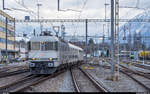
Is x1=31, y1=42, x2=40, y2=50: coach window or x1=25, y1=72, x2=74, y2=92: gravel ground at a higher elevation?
x1=31, y1=42, x2=40, y2=50: coach window

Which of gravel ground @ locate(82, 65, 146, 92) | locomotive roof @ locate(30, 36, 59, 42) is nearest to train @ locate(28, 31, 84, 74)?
locomotive roof @ locate(30, 36, 59, 42)

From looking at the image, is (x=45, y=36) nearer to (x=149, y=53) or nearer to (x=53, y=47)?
(x=53, y=47)

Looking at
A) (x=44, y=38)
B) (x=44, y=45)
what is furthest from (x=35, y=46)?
(x=44, y=38)

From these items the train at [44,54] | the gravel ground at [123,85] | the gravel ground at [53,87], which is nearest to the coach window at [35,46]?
the train at [44,54]

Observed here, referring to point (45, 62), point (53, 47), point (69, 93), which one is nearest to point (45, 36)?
point (53, 47)

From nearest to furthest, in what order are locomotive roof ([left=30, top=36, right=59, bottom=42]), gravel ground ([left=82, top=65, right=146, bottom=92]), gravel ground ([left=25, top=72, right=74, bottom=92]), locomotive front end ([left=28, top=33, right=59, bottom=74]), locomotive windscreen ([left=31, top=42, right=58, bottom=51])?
gravel ground ([left=25, top=72, right=74, bottom=92]) < gravel ground ([left=82, top=65, right=146, bottom=92]) < locomotive front end ([left=28, top=33, right=59, bottom=74]) < locomotive windscreen ([left=31, top=42, right=58, bottom=51]) < locomotive roof ([left=30, top=36, right=59, bottom=42])

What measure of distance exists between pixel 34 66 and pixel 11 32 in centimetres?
5052

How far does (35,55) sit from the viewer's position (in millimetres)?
18719

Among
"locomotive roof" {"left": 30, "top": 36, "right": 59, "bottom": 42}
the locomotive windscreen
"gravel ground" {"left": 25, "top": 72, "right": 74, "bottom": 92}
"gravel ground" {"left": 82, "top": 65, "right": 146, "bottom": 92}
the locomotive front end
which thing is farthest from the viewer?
"locomotive roof" {"left": 30, "top": 36, "right": 59, "bottom": 42}

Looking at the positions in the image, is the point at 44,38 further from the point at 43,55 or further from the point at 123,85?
the point at 123,85

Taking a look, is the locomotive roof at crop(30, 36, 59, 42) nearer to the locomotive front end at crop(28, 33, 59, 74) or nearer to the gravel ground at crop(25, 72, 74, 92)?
the locomotive front end at crop(28, 33, 59, 74)

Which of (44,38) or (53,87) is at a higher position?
(44,38)

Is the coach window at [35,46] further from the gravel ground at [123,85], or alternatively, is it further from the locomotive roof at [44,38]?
the gravel ground at [123,85]

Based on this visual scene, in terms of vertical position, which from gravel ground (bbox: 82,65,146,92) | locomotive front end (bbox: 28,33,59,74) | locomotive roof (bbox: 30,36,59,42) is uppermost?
locomotive roof (bbox: 30,36,59,42)
